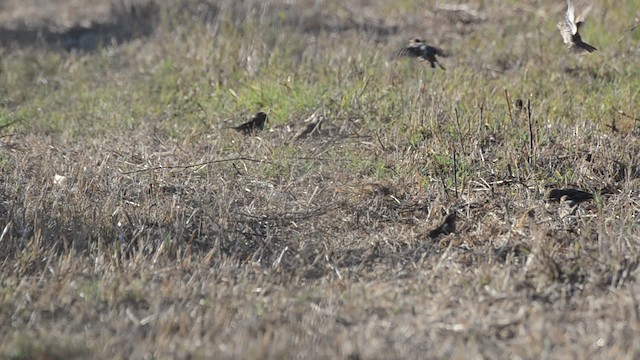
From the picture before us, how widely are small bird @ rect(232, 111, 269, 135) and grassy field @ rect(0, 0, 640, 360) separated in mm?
64

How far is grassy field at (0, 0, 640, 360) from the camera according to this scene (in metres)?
3.32

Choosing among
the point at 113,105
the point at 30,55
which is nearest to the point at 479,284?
the point at 113,105

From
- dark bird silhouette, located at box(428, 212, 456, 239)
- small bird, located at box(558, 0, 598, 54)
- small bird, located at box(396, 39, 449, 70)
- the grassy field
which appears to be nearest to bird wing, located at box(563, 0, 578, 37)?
small bird, located at box(558, 0, 598, 54)

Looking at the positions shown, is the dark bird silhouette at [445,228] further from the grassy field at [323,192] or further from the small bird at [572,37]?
the small bird at [572,37]

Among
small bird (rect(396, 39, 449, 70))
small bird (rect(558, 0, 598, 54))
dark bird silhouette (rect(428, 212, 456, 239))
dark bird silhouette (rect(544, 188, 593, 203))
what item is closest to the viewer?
dark bird silhouette (rect(428, 212, 456, 239))

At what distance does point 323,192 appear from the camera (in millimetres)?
4672

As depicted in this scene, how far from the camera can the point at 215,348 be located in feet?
10.3

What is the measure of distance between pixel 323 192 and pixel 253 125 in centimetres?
109

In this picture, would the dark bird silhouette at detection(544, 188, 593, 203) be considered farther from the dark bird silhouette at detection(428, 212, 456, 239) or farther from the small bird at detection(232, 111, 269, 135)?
the small bird at detection(232, 111, 269, 135)

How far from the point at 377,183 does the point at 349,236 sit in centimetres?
48

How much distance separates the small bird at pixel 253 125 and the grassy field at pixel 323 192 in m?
0.06

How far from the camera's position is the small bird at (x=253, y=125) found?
5582mm

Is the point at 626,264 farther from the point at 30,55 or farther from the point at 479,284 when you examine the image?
the point at 30,55

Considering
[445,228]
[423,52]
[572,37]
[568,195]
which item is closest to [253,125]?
[423,52]
